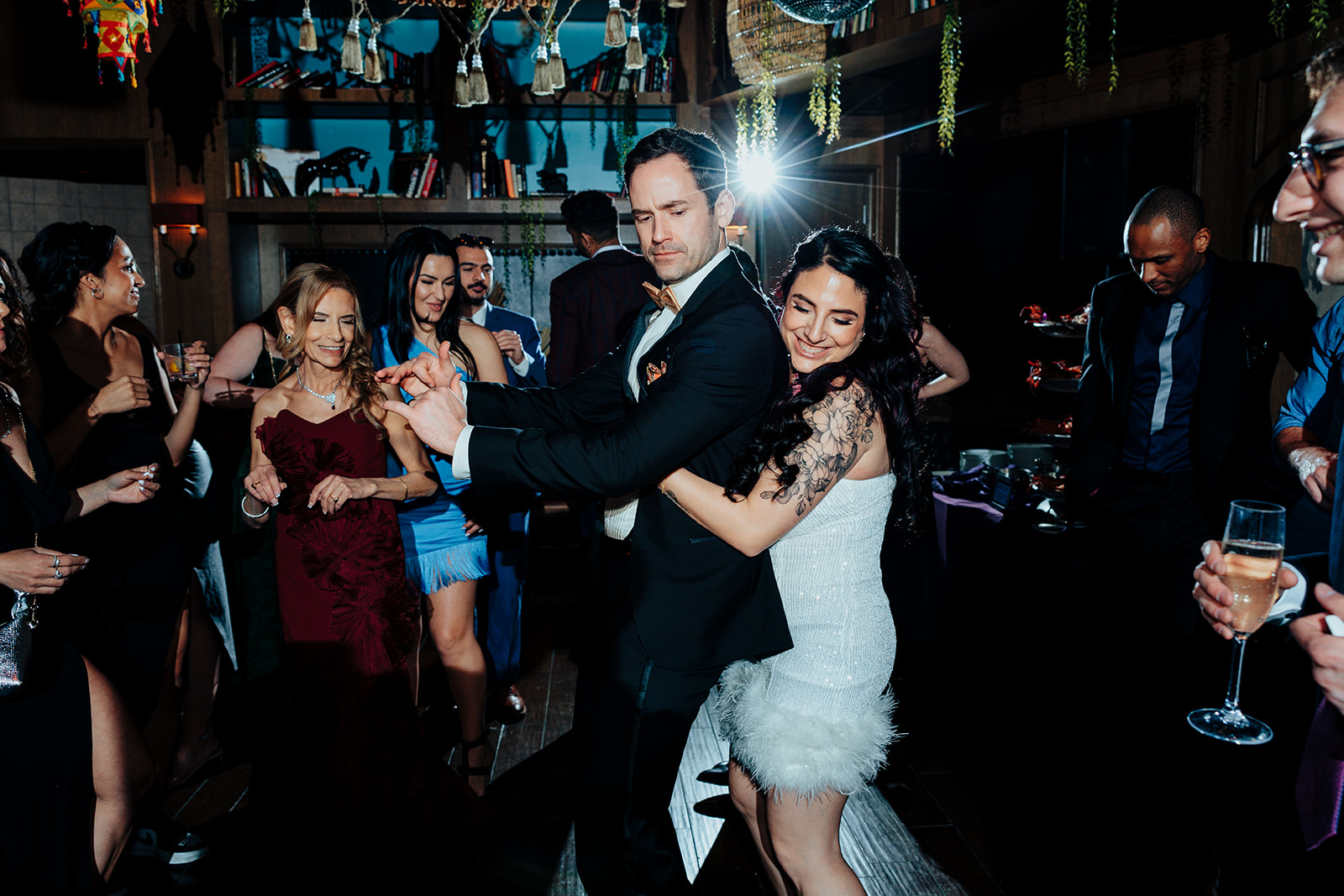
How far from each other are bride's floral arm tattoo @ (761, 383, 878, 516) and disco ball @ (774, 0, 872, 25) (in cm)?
210

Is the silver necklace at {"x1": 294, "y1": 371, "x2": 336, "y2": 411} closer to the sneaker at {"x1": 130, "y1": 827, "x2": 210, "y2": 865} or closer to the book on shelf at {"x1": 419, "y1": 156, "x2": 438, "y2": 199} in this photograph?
the sneaker at {"x1": 130, "y1": 827, "x2": 210, "y2": 865}

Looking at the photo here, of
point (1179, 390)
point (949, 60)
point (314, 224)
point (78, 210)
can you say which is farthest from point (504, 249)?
point (1179, 390)

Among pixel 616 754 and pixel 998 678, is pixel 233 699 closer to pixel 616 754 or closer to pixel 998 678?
pixel 616 754

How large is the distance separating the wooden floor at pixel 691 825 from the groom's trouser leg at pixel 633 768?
9cm

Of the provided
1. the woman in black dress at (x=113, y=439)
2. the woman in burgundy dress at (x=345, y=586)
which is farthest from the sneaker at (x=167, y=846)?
the woman in black dress at (x=113, y=439)

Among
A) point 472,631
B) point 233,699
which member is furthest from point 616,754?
point 233,699

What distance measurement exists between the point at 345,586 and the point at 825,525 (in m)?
1.49

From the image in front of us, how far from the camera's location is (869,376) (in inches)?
65.2

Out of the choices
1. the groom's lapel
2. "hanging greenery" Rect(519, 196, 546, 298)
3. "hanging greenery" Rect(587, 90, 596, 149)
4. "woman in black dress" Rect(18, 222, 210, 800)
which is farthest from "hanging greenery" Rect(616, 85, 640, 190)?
the groom's lapel

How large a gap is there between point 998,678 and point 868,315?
2232 millimetres

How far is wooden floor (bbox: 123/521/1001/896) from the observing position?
2.29 meters

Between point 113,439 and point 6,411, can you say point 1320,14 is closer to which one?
point 6,411

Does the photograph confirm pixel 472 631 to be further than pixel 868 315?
Yes

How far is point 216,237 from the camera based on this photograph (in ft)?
19.2
